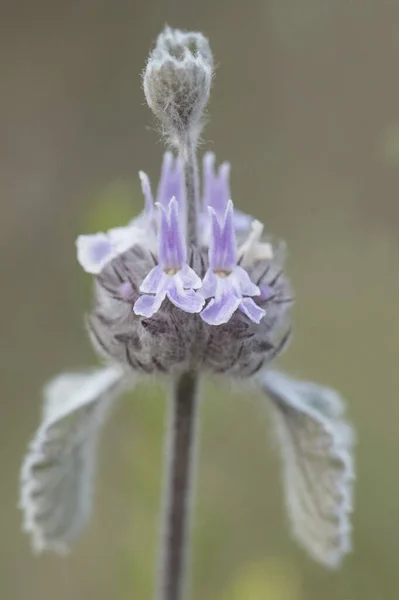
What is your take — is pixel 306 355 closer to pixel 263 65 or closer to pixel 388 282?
pixel 388 282

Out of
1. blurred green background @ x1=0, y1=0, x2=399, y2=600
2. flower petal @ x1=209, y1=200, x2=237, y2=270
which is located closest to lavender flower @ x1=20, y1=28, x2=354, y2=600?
flower petal @ x1=209, y1=200, x2=237, y2=270

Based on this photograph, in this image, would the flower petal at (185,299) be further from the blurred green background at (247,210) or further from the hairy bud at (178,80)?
the blurred green background at (247,210)

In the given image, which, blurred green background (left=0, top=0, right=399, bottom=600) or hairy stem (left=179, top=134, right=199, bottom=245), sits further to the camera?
blurred green background (left=0, top=0, right=399, bottom=600)

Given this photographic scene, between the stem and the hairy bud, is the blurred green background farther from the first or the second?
the hairy bud

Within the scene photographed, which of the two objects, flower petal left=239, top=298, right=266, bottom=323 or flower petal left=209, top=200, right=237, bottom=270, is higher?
flower petal left=209, top=200, right=237, bottom=270

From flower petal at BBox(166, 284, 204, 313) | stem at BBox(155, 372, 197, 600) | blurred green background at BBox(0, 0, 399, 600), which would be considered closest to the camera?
flower petal at BBox(166, 284, 204, 313)

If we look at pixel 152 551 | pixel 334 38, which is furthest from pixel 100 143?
pixel 152 551
